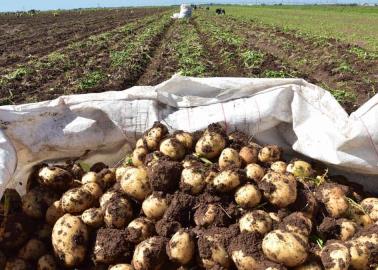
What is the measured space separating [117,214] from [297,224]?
3.78ft

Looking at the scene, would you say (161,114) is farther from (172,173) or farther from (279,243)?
(279,243)

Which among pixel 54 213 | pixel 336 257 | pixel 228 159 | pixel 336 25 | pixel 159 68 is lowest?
pixel 336 25

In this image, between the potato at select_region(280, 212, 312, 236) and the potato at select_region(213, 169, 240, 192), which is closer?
the potato at select_region(280, 212, 312, 236)

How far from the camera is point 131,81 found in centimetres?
1023

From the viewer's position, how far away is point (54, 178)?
345 centimetres

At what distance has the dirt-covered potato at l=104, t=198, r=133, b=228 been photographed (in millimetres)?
3059

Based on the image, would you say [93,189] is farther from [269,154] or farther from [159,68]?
[159,68]

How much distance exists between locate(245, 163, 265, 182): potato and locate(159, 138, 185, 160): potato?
0.52 m

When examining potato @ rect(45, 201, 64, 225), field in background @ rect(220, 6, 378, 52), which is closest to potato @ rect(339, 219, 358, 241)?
potato @ rect(45, 201, 64, 225)

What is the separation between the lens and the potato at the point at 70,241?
9.63 feet

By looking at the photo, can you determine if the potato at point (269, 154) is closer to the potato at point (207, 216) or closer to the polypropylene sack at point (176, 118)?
the polypropylene sack at point (176, 118)

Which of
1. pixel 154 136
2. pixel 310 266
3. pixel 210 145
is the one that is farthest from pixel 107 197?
pixel 310 266

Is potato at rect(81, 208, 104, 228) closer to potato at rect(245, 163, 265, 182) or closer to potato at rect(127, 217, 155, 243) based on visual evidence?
potato at rect(127, 217, 155, 243)

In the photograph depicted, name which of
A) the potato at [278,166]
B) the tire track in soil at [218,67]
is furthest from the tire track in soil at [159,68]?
the potato at [278,166]
